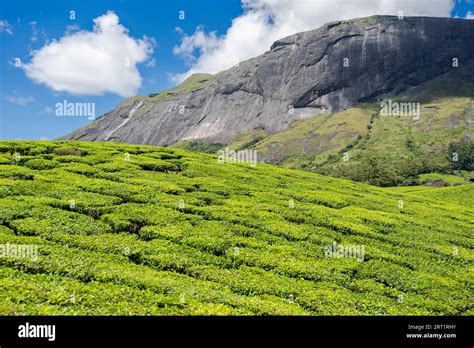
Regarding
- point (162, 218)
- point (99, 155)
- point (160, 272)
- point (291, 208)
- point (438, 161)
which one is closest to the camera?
point (160, 272)

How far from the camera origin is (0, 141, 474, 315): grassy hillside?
1579 cm

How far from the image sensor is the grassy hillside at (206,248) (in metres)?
15.8

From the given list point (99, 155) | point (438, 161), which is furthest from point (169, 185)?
point (438, 161)

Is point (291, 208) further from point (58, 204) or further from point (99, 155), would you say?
point (99, 155)

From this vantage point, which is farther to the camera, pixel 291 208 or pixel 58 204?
pixel 291 208

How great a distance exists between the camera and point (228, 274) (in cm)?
1934

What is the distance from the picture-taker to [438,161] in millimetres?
186875

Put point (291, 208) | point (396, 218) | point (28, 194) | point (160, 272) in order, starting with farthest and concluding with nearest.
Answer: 1. point (396, 218)
2. point (291, 208)
3. point (28, 194)
4. point (160, 272)

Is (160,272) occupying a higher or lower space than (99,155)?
lower

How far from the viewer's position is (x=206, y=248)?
2225 centimetres
